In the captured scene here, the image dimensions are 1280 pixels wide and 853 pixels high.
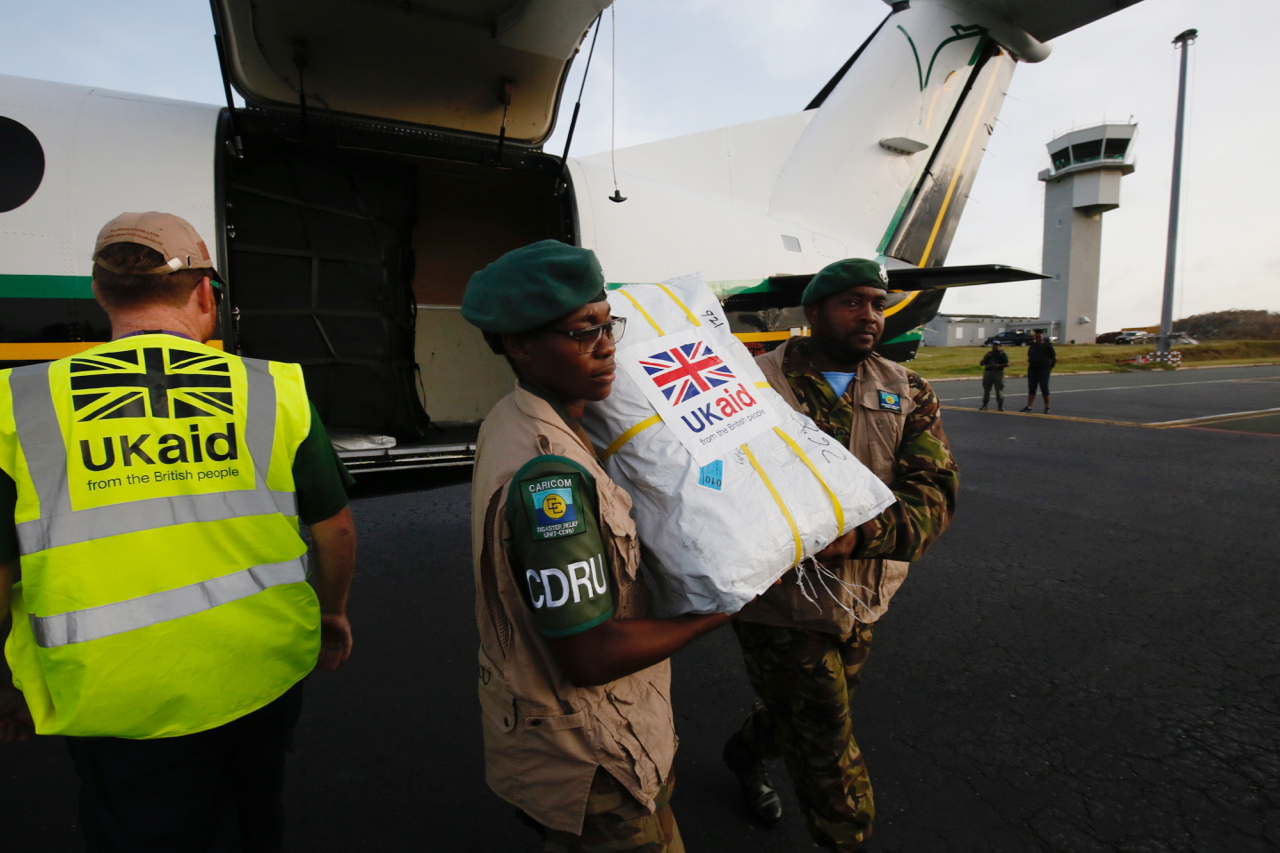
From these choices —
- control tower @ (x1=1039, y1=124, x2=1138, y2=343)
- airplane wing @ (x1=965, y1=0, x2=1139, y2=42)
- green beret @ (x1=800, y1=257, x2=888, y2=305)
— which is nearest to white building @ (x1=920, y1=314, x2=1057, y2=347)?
control tower @ (x1=1039, y1=124, x2=1138, y2=343)

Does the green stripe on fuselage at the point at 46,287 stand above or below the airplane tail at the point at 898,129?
below

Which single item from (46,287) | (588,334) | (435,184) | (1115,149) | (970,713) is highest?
(1115,149)

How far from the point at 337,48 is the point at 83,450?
280 centimetres

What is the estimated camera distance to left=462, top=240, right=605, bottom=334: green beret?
3.31 feet

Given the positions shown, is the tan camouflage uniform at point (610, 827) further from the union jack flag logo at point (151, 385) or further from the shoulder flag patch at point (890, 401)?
the shoulder flag patch at point (890, 401)

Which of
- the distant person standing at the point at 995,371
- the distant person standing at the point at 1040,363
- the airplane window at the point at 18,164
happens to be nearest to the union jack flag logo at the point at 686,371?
the airplane window at the point at 18,164

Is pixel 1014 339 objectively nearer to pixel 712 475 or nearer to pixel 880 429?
pixel 880 429

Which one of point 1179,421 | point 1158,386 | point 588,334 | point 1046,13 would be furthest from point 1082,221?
point 588,334

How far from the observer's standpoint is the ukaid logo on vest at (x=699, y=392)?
3.55 feet

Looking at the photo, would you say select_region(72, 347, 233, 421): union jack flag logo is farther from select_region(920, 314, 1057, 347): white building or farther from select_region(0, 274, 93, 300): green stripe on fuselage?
select_region(920, 314, 1057, 347): white building

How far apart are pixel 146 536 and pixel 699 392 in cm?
101

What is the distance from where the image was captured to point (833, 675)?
Answer: 5.23 ft

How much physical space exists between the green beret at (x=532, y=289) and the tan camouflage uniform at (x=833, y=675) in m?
0.95

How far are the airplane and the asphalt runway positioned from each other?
3.55 ft
